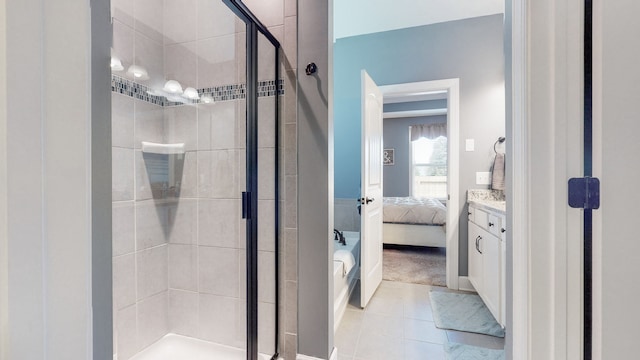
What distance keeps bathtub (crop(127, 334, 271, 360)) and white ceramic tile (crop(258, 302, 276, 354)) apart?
6.3 inches

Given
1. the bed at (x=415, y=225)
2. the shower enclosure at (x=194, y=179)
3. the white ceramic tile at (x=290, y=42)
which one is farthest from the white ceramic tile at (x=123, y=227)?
the bed at (x=415, y=225)

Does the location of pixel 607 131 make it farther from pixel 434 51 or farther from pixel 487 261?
pixel 434 51

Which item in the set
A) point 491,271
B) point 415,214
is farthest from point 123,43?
point 415,214

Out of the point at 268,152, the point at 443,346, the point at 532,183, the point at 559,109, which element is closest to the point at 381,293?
the point at 443,346

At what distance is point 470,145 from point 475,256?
1.12m

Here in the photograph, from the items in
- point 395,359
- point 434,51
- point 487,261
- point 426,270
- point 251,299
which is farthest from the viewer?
point 426,270

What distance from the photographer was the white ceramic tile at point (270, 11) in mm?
1586

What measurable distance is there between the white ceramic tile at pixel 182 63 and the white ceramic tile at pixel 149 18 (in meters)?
0.10

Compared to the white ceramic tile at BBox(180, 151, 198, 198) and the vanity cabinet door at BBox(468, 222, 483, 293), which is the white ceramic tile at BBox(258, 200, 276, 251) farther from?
the vanity cabinet door at BBox(468, 222, 483, 293)

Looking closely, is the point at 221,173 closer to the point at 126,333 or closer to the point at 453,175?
the point at 126,333

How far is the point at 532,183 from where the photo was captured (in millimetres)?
906

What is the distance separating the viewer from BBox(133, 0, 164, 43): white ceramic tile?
5.27ft

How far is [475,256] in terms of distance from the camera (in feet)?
8.34

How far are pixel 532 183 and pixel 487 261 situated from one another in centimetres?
160
